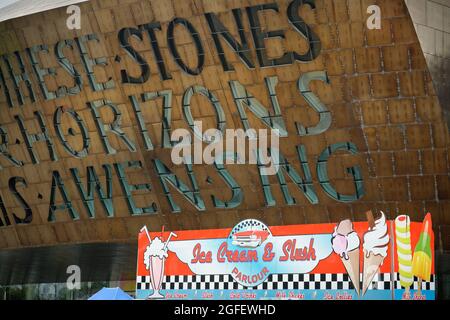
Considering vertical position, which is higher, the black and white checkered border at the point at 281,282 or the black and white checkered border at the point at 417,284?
the black and white checkered border at the point at 281,282

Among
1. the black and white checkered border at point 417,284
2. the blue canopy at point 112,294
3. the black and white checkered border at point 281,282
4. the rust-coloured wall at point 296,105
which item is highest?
the rust-coloured wall at point 296,105

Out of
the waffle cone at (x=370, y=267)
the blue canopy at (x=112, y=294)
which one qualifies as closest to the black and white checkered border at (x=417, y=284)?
the waffle cone at (x=370, y=267)

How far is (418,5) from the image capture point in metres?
23.1

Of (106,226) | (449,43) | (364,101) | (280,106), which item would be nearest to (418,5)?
(449,43)

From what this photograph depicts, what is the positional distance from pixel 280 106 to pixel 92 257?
1320 centimetres

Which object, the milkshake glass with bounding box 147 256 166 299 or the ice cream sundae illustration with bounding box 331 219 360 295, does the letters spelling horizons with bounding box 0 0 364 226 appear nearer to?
the milkshake glass with bounding box 147 256 166 299

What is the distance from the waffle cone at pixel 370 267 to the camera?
1374 cm

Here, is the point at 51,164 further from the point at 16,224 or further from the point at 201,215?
the point at 201,215

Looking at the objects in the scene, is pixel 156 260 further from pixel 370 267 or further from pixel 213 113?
pixel 213 113

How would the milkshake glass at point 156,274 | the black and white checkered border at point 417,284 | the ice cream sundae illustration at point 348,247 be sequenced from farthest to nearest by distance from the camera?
the milkshake glass at point 156,274
the ice cream sundae illustration at point 348,247
the black and white checkered border at point 417,284

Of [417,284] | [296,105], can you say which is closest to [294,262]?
[417,284]

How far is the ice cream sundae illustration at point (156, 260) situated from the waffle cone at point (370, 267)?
12.2ft

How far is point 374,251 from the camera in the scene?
45.2ft

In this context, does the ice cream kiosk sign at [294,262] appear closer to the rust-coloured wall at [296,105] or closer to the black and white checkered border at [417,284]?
the black and white checkered border at [417,284]
